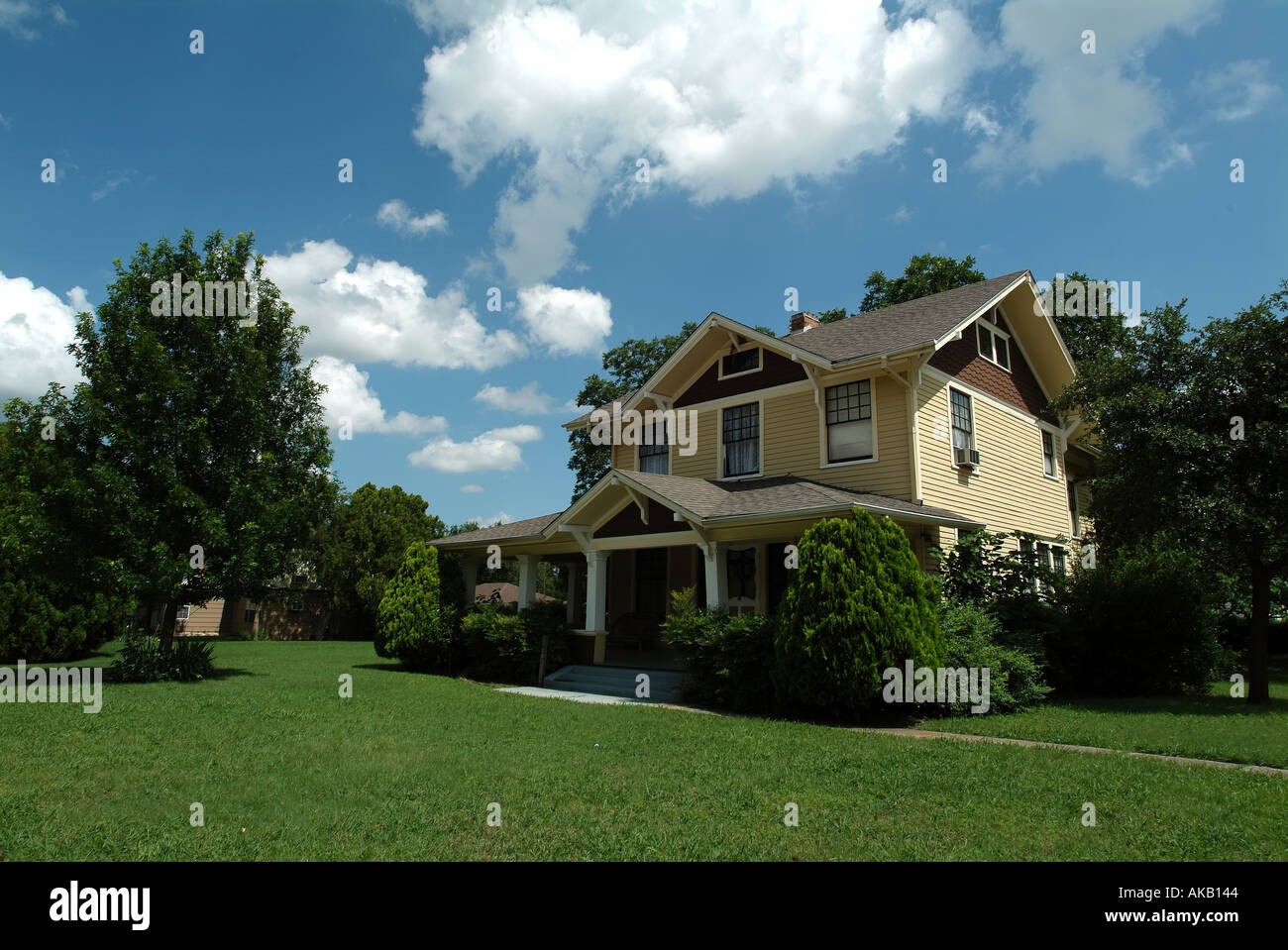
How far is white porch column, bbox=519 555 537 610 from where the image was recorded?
58.8ft

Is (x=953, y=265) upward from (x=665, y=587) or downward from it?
upward

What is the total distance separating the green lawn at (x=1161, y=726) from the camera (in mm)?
8148

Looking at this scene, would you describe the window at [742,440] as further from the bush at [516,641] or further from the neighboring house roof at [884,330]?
the bush at [516,641]

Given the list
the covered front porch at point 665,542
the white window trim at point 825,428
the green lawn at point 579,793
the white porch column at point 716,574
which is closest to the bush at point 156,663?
the green lawn at point 579,793

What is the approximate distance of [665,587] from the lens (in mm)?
18969

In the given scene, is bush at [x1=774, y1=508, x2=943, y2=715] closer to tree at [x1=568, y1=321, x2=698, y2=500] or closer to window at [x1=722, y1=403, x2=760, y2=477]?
window at [x1=722, y1=403, x2=760, y2=477]

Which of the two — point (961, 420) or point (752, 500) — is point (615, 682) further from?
point (961, 420)

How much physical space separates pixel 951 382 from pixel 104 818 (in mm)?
15106

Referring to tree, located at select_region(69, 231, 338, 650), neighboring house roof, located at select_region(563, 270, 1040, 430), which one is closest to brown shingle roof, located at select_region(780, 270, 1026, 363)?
neighboring house roof, located at select_region(563, 270, 1040, 430)

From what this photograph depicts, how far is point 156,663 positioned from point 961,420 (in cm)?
1655

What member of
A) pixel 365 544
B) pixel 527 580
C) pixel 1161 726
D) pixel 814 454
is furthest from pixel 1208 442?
pixel 365 544

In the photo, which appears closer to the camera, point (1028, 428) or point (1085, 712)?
point (1085, 712)
